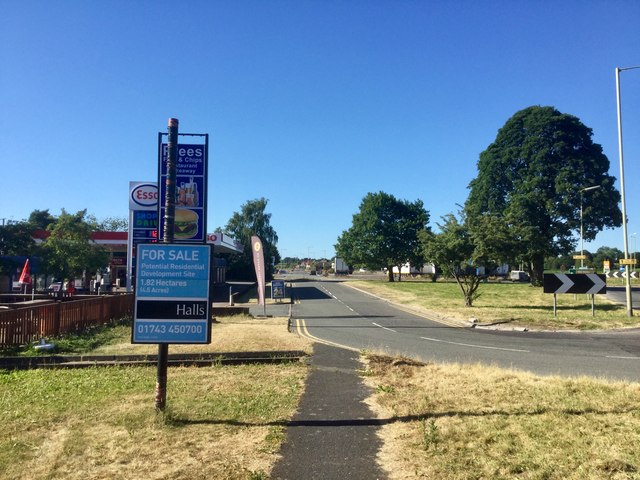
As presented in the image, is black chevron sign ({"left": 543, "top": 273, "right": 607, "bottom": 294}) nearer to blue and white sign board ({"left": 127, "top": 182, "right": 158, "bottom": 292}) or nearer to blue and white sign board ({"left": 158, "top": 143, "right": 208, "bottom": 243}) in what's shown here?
blue and white sign board ({"left": 158, "top": 143, "right": 208, "bottom": 243})

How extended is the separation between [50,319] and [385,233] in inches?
2333

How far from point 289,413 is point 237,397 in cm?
116

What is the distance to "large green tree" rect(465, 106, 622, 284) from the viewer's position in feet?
139

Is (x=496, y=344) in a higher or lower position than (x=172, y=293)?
lower

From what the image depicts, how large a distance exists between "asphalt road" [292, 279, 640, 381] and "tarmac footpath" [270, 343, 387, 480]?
4.37 m

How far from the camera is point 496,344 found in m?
15.0

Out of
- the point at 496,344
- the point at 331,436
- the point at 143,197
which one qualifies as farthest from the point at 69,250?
the point at 331,436

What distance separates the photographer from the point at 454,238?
27.5 m

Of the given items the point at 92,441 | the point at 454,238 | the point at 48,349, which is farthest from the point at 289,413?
the point at 454,238

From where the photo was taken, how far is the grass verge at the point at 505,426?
4633 millimetres

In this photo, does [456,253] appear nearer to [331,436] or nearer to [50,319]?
[50,319]

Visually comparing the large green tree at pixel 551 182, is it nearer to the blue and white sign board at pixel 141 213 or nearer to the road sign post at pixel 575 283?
the road sign post at pixel 575 283

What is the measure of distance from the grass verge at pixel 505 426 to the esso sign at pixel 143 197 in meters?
15.1

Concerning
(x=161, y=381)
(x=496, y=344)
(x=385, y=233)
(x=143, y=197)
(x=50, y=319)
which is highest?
(x=385, y=233)
